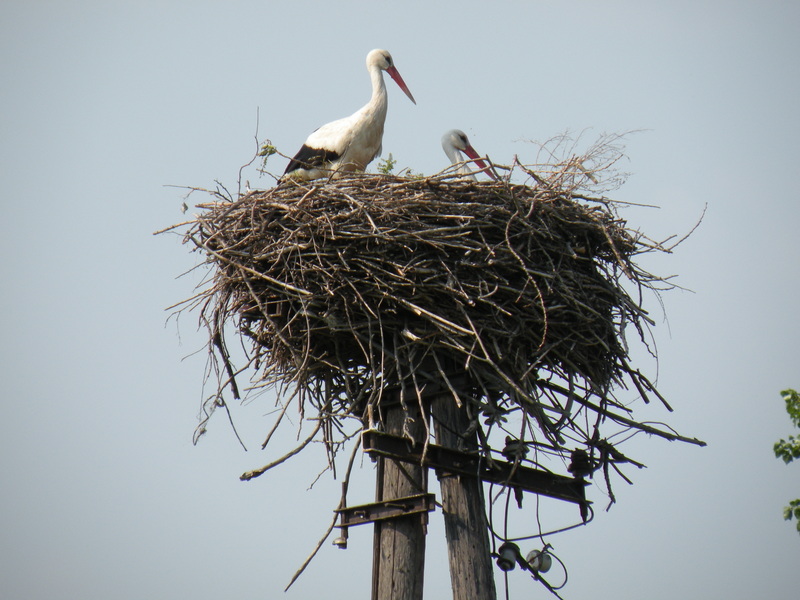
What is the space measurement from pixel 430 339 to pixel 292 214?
3.21 ft

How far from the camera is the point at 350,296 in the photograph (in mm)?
4723

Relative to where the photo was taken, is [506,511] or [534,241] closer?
[506,511]

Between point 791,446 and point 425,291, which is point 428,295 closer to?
point 425,291

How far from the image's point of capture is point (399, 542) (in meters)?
4.36

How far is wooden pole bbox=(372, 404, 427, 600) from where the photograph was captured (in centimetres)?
429

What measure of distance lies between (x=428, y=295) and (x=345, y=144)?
2417 mm

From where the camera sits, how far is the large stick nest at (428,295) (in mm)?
4715

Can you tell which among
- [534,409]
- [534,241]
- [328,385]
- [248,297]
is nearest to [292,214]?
[248,297]

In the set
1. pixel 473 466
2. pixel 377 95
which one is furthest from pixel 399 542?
pixel 377 95

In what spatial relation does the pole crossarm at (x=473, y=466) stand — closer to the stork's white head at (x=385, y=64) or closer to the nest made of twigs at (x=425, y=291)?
the nest made of twigs at (x=425, y=291)

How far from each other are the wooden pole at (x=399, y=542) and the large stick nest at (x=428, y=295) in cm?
35

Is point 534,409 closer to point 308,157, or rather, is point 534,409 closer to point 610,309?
point 610,309

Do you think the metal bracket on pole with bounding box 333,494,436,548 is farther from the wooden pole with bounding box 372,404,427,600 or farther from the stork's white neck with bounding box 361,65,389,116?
the stork's white neck with bounding box 361,65,389,116

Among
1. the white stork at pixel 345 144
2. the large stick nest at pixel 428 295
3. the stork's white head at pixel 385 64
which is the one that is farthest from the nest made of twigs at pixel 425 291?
the stork's white head at pixel 385 64
